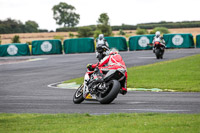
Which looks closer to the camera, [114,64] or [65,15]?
[114,64]

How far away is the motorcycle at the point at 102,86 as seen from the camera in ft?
36.3

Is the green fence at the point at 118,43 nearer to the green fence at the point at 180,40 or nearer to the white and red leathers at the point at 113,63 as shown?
the green fence at the point at 180,40

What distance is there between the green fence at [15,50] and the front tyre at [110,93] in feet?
124

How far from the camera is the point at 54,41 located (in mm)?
47625

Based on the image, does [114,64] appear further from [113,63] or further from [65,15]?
[65,15]

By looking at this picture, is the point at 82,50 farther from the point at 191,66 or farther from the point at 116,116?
the point at 116,116

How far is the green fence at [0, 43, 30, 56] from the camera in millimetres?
48406

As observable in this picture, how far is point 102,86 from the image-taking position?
37.6ft

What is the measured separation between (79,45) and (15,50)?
732 cm

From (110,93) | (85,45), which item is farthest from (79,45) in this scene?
(110,93)

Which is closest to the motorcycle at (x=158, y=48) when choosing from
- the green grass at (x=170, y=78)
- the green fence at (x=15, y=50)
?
the green grass at (x=170, y=78)

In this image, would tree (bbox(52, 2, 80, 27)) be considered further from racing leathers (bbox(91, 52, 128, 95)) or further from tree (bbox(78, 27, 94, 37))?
racing leathers (bbox(91, 52, 128, 95))

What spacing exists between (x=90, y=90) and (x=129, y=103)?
112 centimetres

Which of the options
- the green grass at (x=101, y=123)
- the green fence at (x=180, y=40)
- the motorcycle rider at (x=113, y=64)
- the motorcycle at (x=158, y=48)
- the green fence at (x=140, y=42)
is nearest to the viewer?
the green grass at (x=101, y=123)
